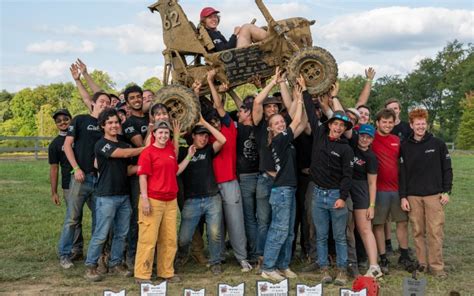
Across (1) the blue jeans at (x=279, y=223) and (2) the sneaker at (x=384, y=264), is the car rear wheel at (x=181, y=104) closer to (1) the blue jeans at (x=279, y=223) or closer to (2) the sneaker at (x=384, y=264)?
(1) the blue jeans at (x=279, y=223)

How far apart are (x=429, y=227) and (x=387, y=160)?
37.7 inches

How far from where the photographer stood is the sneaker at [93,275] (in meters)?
6.37

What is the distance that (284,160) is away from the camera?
6453 millimetres

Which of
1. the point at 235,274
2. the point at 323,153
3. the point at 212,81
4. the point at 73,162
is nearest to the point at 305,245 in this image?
the point at 235,274

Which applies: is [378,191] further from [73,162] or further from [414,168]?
[73,162]

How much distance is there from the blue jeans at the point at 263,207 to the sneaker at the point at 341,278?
41.3 inches

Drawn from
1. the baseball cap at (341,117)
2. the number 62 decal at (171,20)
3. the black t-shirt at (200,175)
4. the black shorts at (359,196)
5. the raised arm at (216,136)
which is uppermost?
the number 62 decal at (171,20)

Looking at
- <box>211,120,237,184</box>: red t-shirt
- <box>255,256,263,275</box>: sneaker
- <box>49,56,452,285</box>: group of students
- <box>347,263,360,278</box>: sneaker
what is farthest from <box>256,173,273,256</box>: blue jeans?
<box>347,263,360,278</box>: sneaker

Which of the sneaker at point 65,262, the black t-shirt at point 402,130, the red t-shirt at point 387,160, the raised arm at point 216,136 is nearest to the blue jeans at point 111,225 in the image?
the sneaker at point 65,262

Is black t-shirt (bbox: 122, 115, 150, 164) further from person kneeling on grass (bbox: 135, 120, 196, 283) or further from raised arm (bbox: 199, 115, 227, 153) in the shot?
raised arm (bbox: 199, 115, 227, 153)

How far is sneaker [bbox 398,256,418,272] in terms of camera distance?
6832mm

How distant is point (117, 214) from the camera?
6.51 metres

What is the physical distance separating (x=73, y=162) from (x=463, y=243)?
586cm

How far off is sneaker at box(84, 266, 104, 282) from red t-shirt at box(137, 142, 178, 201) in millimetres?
1186
